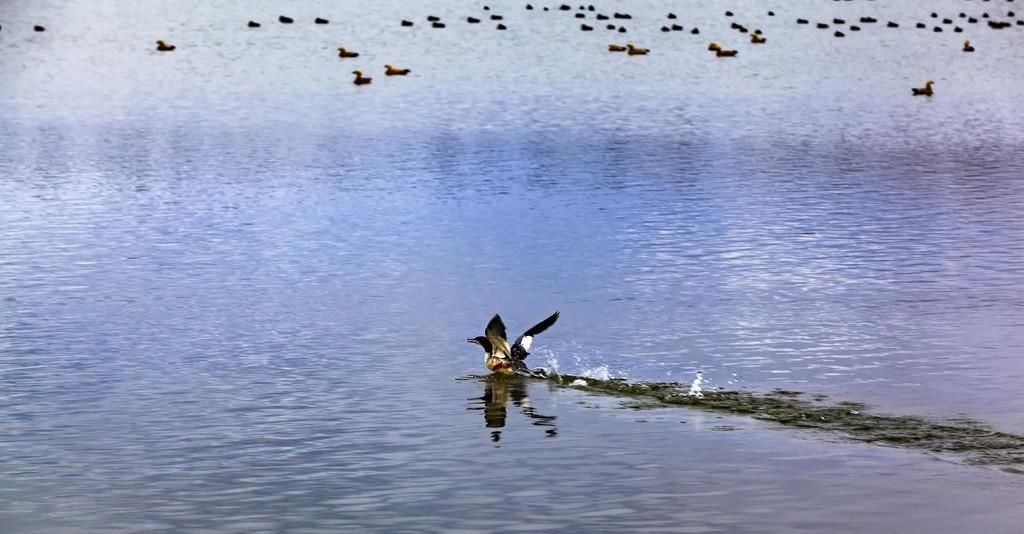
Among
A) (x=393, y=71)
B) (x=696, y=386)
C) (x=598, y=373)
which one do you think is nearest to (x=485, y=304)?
(x=598, y=373)

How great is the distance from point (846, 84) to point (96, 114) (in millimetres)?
48114

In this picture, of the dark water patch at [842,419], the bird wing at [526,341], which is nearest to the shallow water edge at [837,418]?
the dark water patch at [842,419]

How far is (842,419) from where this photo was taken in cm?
2716

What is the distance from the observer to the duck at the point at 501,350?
30438 mm

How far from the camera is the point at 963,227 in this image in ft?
160

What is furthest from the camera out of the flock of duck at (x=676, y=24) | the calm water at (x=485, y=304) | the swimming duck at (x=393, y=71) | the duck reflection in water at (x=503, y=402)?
the flock of duck at (x=676, y=24)

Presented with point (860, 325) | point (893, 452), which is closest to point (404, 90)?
point (860, 325)

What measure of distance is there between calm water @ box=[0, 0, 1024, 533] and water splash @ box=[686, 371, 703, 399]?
333 millimetres

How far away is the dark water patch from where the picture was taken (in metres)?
25.1

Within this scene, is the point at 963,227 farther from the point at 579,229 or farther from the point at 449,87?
the point at 449,87

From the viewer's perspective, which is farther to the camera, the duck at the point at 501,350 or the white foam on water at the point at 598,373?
the white foam on water at the point at 598,373

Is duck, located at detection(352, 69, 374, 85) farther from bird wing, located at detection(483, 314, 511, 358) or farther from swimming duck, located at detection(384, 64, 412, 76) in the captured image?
bird wing, located at detection(483, 314, 511, 358)

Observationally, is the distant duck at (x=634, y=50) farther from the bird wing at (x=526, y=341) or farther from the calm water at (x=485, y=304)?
the bird wing at (x=526, y=341)

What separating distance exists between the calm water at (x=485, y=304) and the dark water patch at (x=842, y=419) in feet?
1.70
